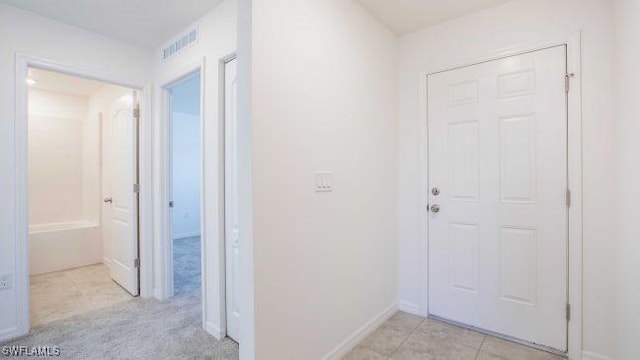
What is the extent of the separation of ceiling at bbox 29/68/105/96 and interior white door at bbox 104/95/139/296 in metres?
0.84

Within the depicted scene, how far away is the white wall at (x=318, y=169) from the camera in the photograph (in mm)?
1461

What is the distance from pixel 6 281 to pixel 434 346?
315cm

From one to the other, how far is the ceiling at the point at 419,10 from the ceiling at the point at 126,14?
1216 mm

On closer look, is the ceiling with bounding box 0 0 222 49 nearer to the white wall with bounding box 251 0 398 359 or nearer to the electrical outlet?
the white wall with bounding box 251 0 398 359

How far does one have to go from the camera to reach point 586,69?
5.89 feet

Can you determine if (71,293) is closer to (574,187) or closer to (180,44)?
(180,44)

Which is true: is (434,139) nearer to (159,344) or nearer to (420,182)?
(420,182)

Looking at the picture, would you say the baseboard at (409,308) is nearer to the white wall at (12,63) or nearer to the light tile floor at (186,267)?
the light tile floor at (186,267)

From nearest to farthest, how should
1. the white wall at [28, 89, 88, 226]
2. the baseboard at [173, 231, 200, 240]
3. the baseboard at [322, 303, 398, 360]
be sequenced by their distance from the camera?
the baseboard at [322, 303, 398, 360], the white wall at [28, 89, 88, 226], the baseboard at [173, 231, 200, 240]

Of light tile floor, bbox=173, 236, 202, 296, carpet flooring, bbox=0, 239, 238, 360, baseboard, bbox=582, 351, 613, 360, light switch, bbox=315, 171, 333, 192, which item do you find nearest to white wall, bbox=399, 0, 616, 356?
baseboard, bbox=582, 351, 613, 360

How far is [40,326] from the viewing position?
229 cm

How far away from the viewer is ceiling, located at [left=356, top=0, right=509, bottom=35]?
6.82 feet

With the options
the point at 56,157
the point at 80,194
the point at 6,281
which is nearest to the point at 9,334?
the point at 6,281

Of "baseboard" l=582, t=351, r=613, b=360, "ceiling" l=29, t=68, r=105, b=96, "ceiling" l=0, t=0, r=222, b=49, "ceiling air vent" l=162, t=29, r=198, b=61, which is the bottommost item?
"baseboard" l=582, t=351, r=613, b=360
